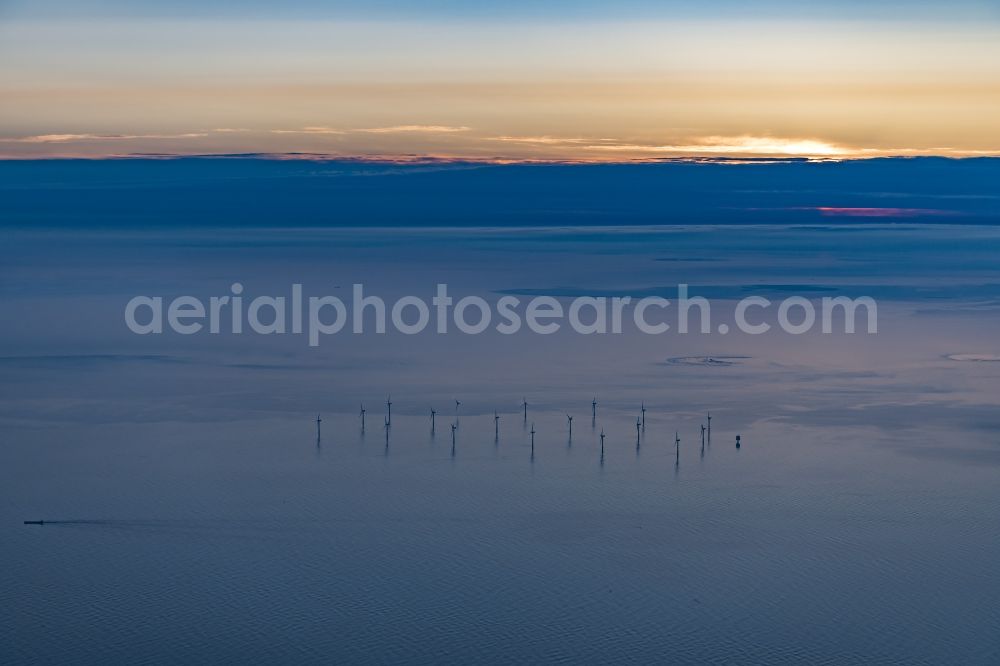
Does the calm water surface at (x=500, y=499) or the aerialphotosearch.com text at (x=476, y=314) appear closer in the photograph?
the calm water surface at (x=500, y=499)

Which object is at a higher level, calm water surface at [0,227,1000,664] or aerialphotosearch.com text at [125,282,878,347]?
aerialphotosearch.com text at [125,282,878,347]

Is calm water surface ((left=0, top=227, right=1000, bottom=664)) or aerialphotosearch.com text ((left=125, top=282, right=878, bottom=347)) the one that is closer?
calm water surface ((left=0, top=227, right=1000, bottom=664))

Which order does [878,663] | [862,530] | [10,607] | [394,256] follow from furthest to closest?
[394,256], [862,530], [10,607], [878,663]

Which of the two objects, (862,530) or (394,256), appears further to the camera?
(394,256)

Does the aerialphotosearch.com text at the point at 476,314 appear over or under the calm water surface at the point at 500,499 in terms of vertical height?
over

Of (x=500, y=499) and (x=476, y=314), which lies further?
(x=476, y=314)

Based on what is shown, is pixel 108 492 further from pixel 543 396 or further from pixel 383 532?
pixel 543 396

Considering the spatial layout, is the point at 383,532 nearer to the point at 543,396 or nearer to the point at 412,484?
the point at 412,484

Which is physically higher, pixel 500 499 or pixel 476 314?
pixel 476 314

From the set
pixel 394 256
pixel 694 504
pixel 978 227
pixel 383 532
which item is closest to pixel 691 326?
pixel 694 504

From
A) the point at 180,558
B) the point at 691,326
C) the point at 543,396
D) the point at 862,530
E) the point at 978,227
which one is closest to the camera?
the point at 180,558
